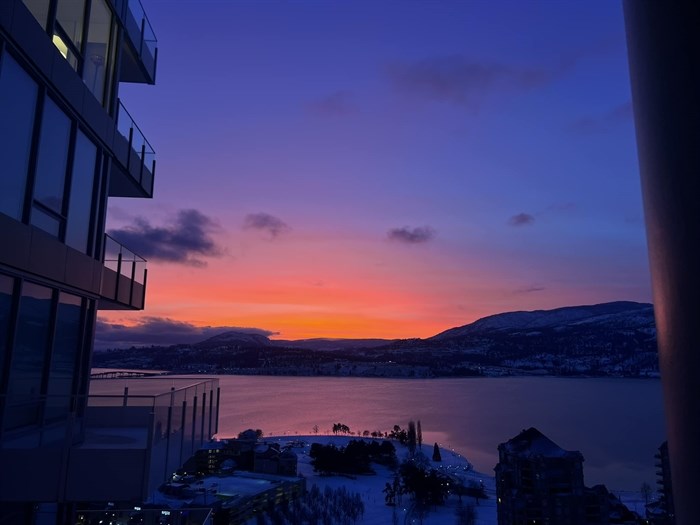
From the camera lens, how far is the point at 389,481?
67.6 m

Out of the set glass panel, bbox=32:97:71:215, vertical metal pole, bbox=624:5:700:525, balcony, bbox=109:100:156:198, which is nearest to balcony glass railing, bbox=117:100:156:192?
balcony, bbox=109:100:156:198

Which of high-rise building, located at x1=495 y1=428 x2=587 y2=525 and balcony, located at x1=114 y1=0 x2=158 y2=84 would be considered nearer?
balcony, located at x1=114 y1=0 x2=158 y2=84

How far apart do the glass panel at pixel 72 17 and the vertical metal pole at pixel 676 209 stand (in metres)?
7.10

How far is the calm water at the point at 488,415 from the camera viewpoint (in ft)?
237

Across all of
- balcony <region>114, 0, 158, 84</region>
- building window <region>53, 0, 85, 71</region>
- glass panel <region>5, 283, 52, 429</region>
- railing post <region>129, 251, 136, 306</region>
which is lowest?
glass panel <region>5, 283, 52, 429</region>

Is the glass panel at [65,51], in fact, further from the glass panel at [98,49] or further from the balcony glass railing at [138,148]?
the balcony glass railing at [138,148]

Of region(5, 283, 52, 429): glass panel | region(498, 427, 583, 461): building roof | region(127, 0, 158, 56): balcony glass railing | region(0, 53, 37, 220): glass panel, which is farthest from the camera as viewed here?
region(498, 427, 583, 461): building roof

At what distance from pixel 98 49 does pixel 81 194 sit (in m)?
2.30

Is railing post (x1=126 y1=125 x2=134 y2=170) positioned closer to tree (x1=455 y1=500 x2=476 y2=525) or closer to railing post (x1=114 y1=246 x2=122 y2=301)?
railing post (x1=114 y1=246 x2=122 y2=301)

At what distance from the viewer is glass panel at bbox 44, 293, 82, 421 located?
6.68 meters

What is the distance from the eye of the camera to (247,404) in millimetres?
128000

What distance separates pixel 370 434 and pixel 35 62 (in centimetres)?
9354

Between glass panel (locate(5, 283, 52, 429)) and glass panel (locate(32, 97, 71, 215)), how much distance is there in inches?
40.7

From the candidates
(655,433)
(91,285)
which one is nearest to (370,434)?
(655,433)
